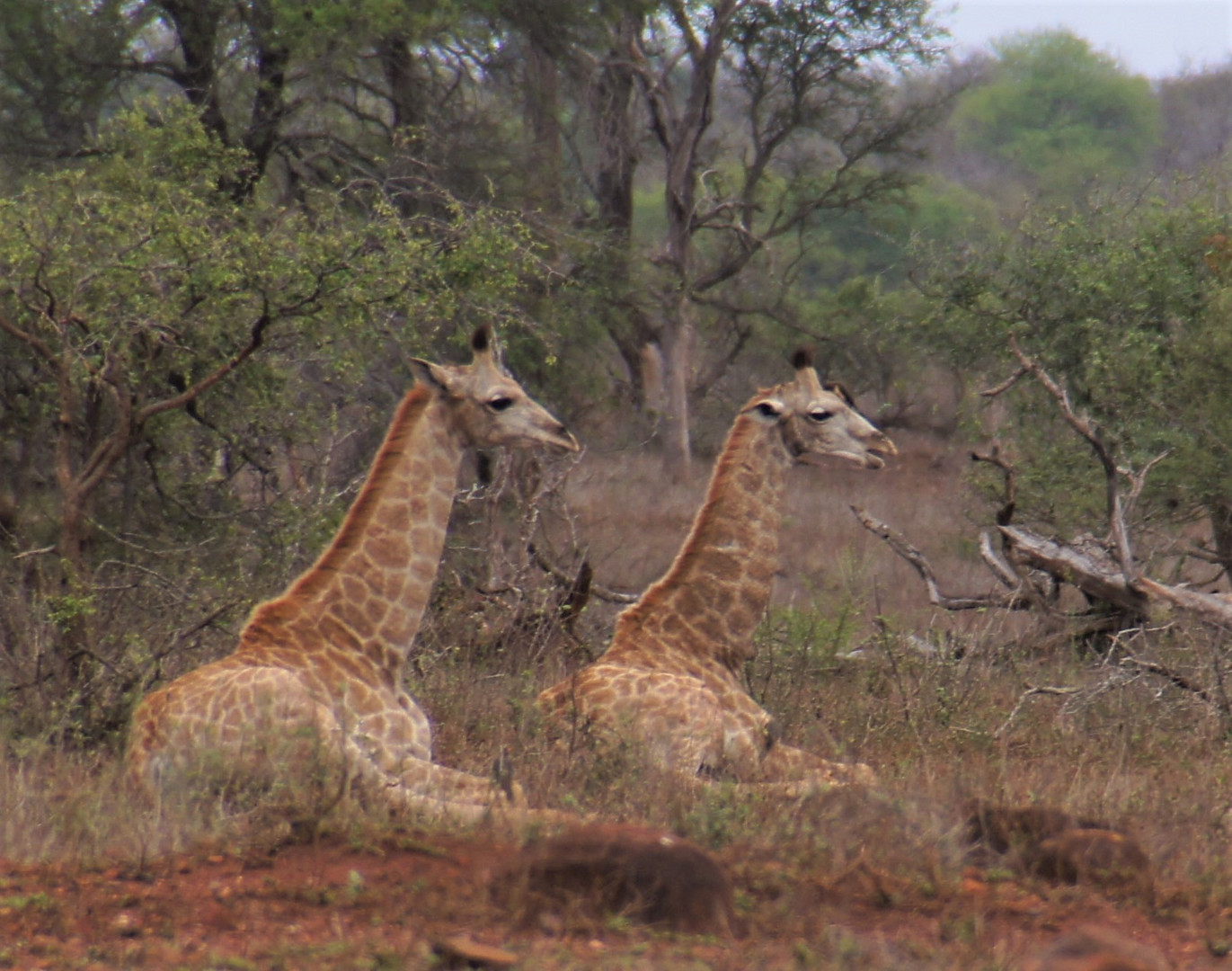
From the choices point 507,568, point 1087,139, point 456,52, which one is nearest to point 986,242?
point 456,52

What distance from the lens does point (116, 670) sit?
7.99m

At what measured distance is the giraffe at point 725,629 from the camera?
760 cm

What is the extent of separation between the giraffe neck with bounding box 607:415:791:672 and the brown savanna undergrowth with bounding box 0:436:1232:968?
0.72 m

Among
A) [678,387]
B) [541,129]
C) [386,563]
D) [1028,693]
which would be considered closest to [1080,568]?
[1028,693]

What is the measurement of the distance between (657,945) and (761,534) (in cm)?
385

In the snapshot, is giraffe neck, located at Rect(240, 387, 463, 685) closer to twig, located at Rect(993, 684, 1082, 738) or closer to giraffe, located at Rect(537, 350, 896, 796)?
giraffe, located at Rect(537, 350, 896, 796)

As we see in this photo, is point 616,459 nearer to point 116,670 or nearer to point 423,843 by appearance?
point 116,670

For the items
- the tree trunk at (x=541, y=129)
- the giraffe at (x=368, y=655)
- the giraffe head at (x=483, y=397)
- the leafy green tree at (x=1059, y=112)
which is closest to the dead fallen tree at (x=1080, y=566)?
the giraffe head at (x=483, y=397)

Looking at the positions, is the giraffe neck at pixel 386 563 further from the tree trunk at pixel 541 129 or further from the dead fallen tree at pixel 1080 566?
the tree trunk at pixel 541 129

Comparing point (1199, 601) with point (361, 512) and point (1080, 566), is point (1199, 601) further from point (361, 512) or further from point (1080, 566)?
point (361, 512)

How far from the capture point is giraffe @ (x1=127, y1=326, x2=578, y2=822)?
21.2 ft

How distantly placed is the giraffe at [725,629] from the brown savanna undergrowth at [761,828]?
393 millimetres

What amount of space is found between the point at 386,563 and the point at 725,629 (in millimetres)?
1873

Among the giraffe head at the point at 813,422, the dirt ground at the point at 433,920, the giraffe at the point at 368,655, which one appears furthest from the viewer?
the giraffe head at the point at 813,422
